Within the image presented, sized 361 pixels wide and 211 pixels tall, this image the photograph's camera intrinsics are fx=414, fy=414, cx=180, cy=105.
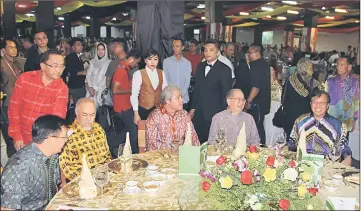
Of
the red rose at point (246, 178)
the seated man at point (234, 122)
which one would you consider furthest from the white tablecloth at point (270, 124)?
the red rose at point (246, 178)

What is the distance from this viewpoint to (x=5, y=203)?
2.12 meters

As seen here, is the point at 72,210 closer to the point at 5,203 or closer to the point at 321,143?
the point at 5,203

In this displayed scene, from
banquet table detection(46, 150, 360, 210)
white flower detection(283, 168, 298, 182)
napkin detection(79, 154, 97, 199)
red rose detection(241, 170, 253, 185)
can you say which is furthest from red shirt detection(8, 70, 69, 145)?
white flower detection(283, 168, 298, 182)

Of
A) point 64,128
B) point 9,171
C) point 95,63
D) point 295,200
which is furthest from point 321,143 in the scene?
point 95,63

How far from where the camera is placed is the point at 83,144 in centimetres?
296

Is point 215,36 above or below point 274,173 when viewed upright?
above

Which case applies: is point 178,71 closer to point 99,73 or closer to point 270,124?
point 99,73

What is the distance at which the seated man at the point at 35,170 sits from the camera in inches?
84.1

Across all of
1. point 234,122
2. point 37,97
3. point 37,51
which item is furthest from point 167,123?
point 37,51

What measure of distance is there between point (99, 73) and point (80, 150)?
276 centimetres

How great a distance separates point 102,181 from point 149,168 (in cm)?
49

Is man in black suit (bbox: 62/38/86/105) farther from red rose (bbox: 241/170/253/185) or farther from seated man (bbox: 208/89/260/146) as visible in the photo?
red rose (bbox: 241/170/253/185)

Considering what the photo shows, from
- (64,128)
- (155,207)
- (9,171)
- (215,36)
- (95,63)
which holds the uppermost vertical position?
(215,36)

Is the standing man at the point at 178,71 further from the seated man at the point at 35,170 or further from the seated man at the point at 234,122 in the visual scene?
the seated man at the point at 35,170
